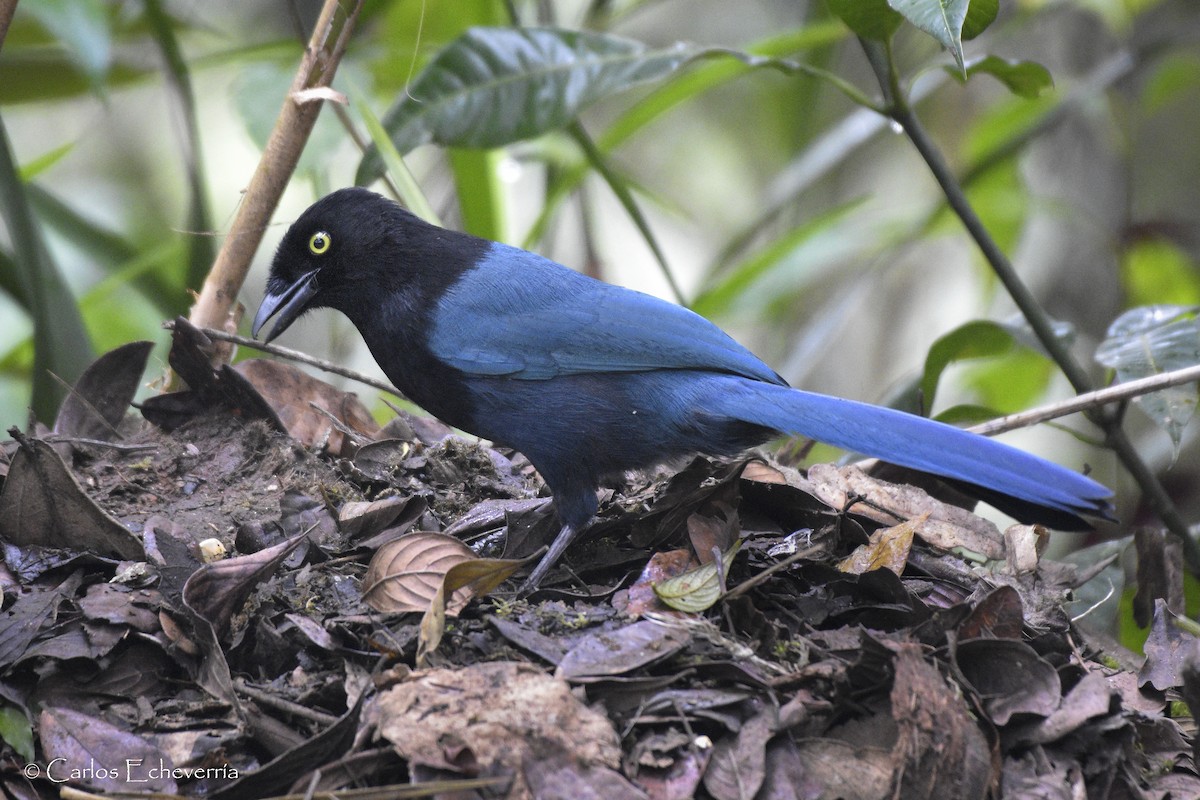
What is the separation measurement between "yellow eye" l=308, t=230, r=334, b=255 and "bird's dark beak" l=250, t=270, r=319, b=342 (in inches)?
2.7

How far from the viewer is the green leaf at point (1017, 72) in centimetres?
339

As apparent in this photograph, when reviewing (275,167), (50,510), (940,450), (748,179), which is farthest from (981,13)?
(748,179)

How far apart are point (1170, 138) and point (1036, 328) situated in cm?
364

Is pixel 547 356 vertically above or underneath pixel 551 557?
above

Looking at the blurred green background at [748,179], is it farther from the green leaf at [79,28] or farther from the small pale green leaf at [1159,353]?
the small pale green leaf at [1159,353]

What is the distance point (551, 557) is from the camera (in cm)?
267

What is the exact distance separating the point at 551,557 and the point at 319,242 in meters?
1.43

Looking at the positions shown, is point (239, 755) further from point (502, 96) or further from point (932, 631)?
point (502, 96)

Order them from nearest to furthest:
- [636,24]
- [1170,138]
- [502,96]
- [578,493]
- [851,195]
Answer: [578,493], [502,96], [1170,138], [851,195], [636,24]

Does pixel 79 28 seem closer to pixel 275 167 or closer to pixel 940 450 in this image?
pixel 275 167

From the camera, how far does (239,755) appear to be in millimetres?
2070

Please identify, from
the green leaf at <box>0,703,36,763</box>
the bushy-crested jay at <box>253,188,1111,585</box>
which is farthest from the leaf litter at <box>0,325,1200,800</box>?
the bushy-crested jay at <box>253,188,1111,585</box>

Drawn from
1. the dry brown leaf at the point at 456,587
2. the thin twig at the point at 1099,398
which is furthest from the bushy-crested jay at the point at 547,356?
the thin twig at the point at 1099,398

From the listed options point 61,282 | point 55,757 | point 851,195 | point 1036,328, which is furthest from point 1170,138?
point 55,757
